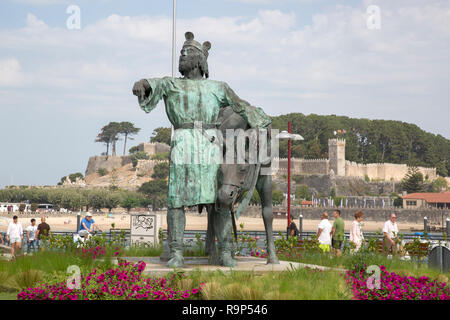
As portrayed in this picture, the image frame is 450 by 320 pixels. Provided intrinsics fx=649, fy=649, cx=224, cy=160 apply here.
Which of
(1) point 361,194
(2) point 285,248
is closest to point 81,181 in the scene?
(1) point 361,194

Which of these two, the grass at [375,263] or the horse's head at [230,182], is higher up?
the horse's head at [230,182]

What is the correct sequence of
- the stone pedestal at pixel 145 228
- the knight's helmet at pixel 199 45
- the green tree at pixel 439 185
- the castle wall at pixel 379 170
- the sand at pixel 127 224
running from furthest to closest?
the castle wall at pixel 379 170 → the green tree at pixel 439 185 → the sand at pixel 127 224 → the stone pedestal at pixel 145 228 → the knight's helmet at pixel 199 45

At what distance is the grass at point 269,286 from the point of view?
6.28 m

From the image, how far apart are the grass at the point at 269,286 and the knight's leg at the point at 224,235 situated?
0.82 metres

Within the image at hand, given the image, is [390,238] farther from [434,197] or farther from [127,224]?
[434,197]

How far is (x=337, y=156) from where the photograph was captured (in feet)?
405

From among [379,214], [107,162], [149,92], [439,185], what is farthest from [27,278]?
[107,162]

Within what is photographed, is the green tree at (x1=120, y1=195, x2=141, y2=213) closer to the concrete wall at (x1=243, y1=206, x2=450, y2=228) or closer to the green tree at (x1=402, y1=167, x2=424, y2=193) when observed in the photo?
the concrete wall at (x1=243, y1=206, x2=450, y2=228)

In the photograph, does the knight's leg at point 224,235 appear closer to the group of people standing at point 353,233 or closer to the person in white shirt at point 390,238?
the person in white shirt at point 390,238

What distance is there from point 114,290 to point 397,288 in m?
3.08

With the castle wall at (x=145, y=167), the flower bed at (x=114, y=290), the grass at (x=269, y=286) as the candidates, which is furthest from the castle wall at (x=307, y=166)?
the flower bed at (x=114, y=290)

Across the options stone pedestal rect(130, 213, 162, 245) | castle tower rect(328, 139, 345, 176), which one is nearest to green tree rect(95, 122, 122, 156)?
castle tower rect(328, 139, 345, 176)
